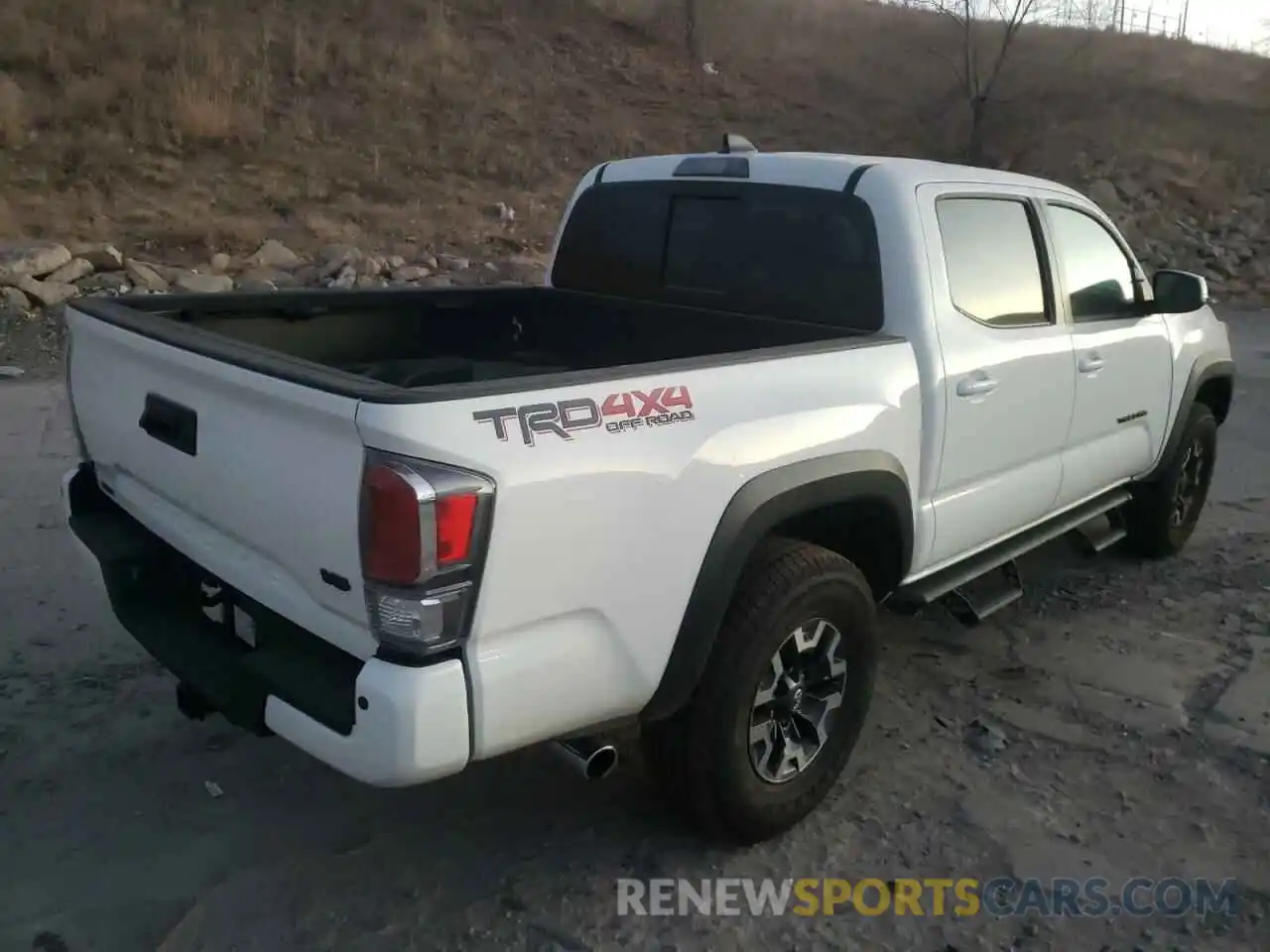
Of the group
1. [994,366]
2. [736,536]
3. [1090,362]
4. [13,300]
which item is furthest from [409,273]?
[736,536]

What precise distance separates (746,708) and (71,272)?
10778 millimetres

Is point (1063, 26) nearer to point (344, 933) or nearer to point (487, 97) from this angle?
point (487, 97)

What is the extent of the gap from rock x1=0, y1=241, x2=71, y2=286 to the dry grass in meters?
2.50

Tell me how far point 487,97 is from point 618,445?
2283 cm

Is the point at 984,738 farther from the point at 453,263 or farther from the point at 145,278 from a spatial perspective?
the point at 453,263

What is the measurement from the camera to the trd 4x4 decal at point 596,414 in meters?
2.40

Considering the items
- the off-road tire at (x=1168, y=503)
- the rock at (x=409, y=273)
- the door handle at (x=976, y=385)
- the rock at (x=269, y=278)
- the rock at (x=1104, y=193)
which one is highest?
the rock at (x=1104, y=193)

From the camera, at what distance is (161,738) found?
3.75m

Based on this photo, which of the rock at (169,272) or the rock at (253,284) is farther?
the rock at (253,284)

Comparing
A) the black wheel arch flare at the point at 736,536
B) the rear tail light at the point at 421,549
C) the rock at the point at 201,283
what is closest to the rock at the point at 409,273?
the rock at the point at 201,283

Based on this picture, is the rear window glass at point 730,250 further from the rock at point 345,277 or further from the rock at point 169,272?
the rock at point 169,272

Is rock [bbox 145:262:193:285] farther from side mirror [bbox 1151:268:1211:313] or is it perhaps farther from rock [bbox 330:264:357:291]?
side mirror [bbox 1151:268:1211:313]

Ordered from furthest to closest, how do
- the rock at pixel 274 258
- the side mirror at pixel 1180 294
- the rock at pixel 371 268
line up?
the rock at pixel 274 258, the rock at pixel 371 268, the side mirror at pixel 1180 294

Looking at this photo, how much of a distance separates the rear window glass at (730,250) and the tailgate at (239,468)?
6.33 feet
